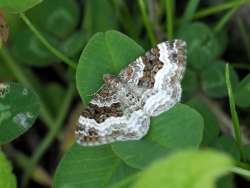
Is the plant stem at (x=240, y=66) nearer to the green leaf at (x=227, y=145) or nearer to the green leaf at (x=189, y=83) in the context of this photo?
the green leaf at (x=189, y=83)

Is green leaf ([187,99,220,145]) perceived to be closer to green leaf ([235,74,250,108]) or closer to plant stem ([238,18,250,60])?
green leaf ([235,74,250,108])

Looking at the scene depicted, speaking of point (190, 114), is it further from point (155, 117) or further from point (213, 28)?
point (213, 28)

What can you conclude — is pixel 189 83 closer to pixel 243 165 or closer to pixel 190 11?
pixel 190 11

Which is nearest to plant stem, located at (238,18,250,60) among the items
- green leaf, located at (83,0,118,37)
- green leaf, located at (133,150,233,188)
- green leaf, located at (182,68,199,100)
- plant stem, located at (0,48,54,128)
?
green leaf, located at (182,68,199,100)

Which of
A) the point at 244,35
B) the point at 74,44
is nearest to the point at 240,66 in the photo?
the point at 244,35

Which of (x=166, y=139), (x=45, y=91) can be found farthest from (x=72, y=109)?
(x=166, y=139)
